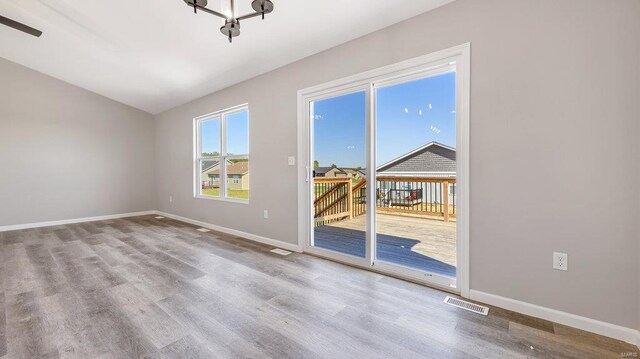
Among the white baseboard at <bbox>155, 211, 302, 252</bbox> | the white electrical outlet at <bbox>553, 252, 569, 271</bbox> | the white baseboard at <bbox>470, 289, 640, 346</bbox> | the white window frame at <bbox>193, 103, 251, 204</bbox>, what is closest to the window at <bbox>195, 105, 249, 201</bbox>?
the white window frame at <bbox>193, 103, 251, 204</bbox>

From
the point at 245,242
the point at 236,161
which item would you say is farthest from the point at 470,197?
the point at 236,161

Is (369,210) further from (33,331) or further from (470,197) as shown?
(33,331)

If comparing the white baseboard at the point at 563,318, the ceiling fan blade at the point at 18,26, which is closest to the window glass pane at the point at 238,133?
the ceiling fan blade at the point at 18,26

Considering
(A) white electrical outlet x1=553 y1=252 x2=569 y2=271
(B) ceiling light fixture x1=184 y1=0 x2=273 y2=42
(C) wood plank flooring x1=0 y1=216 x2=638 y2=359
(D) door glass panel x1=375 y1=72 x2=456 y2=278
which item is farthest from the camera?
(D) door glass panel x1=375 y1=72 x2=456 y2=278

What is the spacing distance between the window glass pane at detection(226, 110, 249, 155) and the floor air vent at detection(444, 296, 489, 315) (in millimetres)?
3418

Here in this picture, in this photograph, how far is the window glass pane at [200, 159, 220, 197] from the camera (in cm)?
497

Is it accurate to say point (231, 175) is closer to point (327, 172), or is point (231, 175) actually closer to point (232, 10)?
point (327, 172)

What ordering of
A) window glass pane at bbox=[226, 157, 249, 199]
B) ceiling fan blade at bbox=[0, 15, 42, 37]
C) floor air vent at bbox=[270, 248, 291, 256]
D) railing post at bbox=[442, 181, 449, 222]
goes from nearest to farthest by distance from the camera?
ceiling fan blade at bbox=[0, 15, 42, 37]
floor air vent at bbox=[270, 248, 291, 256]
railing post at bbox=[442, 181, 449, 222]
window glass pane at bbox=[226, 157, 249, 199]

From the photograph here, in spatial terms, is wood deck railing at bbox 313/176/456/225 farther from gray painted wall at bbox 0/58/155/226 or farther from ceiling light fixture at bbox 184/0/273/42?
gray painted wall at bbox 0/58/155/226

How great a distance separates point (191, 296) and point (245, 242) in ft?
5.46

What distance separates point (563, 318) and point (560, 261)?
1.26 feet

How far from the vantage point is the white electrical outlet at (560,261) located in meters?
1.82

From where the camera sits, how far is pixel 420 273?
252 centimetres

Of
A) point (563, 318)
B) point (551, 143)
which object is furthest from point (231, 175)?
point (563, 318)
